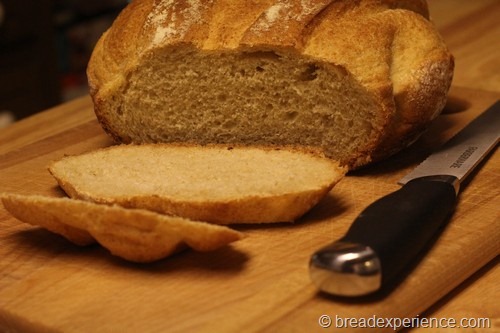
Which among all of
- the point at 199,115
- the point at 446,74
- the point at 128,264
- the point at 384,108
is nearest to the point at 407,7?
the point at 446,74

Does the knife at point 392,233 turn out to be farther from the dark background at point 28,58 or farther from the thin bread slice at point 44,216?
the dark background at point 28,58

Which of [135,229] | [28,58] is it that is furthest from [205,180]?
[28,58]

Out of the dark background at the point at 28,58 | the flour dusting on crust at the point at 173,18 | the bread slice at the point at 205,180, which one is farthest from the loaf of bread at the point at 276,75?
the dark background at the point at 28,58

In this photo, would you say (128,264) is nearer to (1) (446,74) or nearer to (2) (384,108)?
(2) (384,108)

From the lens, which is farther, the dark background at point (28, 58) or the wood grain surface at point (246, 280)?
the dark background at point (28, 58)

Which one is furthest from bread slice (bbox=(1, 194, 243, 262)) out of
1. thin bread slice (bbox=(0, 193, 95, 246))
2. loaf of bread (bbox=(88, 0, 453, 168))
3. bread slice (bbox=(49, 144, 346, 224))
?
loaf of bread (bbox=(88, 0, 453, 168))

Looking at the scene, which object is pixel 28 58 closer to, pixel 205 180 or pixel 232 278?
pixel 205 180
